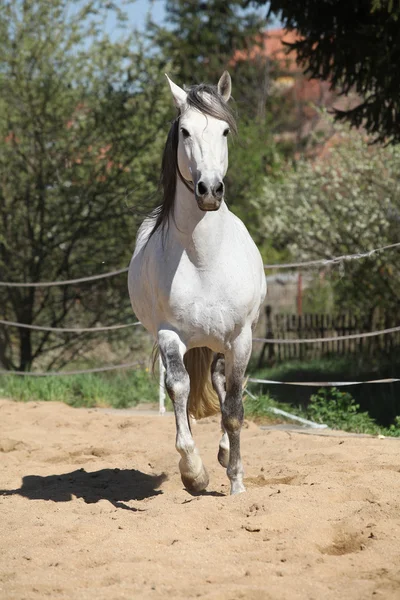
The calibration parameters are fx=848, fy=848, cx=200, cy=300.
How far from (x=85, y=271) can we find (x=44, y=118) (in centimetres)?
238

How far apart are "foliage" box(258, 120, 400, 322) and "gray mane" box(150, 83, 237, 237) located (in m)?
7.82

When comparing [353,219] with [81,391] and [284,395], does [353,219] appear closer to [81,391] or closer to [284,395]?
[284,395]

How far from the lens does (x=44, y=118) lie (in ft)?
41.7

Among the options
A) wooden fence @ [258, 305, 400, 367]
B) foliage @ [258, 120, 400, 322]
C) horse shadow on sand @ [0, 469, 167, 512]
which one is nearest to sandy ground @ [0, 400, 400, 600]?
horse shadow on sand @ [0, 469, 167, 512]

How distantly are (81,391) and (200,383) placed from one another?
14.9 feet

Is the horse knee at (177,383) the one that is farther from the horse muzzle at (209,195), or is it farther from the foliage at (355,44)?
the foliage at (355,44)

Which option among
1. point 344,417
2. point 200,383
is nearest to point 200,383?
point 200,383

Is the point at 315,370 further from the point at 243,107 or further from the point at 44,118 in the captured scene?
the point at 243,107

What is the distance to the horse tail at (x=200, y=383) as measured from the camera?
6.00 meters

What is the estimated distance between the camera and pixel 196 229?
5.09m

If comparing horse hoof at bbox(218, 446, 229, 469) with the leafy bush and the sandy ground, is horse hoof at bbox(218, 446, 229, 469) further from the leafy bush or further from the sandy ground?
the leafy bush

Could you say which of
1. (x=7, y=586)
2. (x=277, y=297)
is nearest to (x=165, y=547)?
(x=7, y=586)

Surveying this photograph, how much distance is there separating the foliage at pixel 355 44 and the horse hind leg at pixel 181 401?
15.5 ft

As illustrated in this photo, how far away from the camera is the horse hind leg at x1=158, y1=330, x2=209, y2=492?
5.03m
